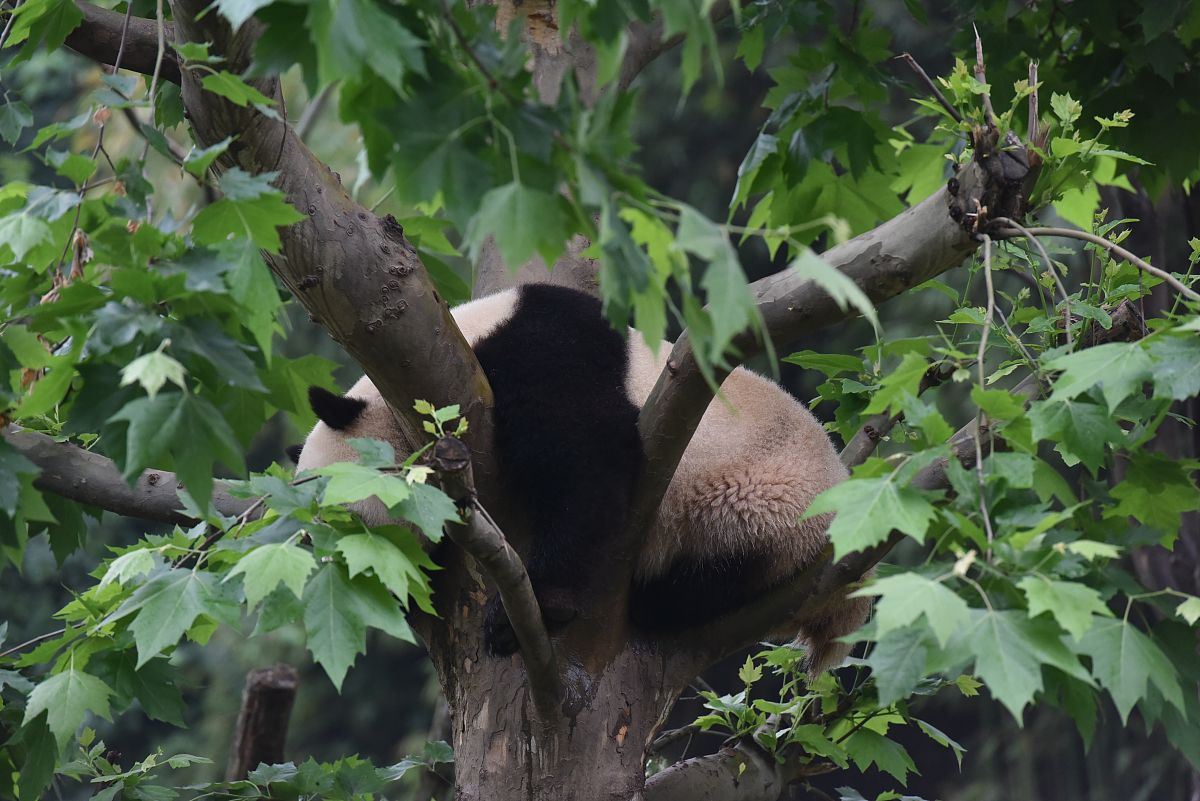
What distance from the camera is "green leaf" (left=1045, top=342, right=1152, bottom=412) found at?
1483 millimetres

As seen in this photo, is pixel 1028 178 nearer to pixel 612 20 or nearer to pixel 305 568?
pixel 612 20

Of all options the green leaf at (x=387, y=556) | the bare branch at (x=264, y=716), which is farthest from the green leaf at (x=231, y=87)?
the bare branch at (x=264, y=716)

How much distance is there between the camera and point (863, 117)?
2301 millimetres

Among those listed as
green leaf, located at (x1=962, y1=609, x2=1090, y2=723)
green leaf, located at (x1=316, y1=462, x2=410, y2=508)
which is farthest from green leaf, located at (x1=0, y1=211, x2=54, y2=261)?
green leaf, located at (x1=962, y1=609, x2=1090, y2=723)

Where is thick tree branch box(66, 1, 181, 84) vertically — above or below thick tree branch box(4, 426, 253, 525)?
above

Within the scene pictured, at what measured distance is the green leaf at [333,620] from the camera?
5.14 ft

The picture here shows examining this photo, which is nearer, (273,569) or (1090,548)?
(1090,548)

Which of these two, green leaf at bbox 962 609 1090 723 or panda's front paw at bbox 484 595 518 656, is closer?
green leaf at bbox 962 609 1090 723

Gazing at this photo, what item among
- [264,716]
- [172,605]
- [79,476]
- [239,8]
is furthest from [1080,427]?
[264,716]

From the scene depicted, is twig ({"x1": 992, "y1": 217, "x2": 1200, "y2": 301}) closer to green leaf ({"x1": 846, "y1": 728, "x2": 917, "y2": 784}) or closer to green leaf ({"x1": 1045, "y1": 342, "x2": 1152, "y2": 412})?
green leaf ({"x1": 1045, "y1": 342, "x2": 1152, "y2": 412})

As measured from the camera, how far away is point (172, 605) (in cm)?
166

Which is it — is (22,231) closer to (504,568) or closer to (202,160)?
(202,160)

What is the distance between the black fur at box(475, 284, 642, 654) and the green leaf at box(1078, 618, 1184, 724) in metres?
0.94

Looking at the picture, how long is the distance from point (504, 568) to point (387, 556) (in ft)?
0.64
